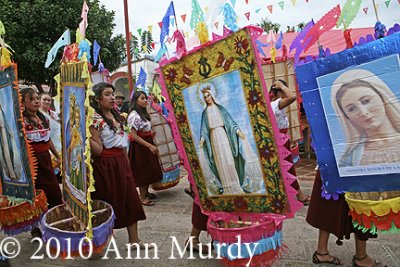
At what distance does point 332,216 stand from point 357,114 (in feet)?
2.82

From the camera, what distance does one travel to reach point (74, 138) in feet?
8.32

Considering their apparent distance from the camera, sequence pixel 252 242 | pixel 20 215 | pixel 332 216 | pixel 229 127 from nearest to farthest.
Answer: pixel 252 242, pixel 229 127, pixel 332 216, pixel 20 215

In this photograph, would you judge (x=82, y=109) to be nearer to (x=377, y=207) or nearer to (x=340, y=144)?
(x=340, y=144)

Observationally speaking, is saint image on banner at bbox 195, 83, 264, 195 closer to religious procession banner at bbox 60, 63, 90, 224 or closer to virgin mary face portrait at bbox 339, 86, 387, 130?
virgin mary face portrait at bbox 339, 86, 387, 130

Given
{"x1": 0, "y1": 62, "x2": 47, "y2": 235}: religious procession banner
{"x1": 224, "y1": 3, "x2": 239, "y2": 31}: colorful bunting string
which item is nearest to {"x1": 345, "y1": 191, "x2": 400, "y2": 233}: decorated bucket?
{"x1": 224, "y1": 3, "x2": 239, "y2": 31}: colorful bunting string

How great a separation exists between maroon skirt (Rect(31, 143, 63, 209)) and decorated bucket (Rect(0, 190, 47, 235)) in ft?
0.97

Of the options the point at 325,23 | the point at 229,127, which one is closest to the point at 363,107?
the point at 325,23

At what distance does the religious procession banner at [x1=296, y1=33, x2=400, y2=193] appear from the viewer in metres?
1.88

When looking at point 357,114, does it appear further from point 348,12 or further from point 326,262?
point 326,262

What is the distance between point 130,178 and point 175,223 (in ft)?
3.35

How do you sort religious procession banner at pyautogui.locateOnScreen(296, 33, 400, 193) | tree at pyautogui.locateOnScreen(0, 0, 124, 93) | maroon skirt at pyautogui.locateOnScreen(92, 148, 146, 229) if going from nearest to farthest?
religious procession banner at pyautogui.locateOnScreen(296, 33, 400, 193)
maroon skirt at pyautogui.locateOnScreen(92, 148, 146, 229)
tree at pyautogui.locateOnScreen(0, 0, 124, 93)

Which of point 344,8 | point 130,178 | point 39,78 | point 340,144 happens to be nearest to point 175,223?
point 130,178

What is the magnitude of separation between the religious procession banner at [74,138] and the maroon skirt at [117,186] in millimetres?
269

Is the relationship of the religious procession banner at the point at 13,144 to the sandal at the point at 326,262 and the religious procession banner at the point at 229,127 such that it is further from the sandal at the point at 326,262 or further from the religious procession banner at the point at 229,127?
the sandal at the point at 326,262
